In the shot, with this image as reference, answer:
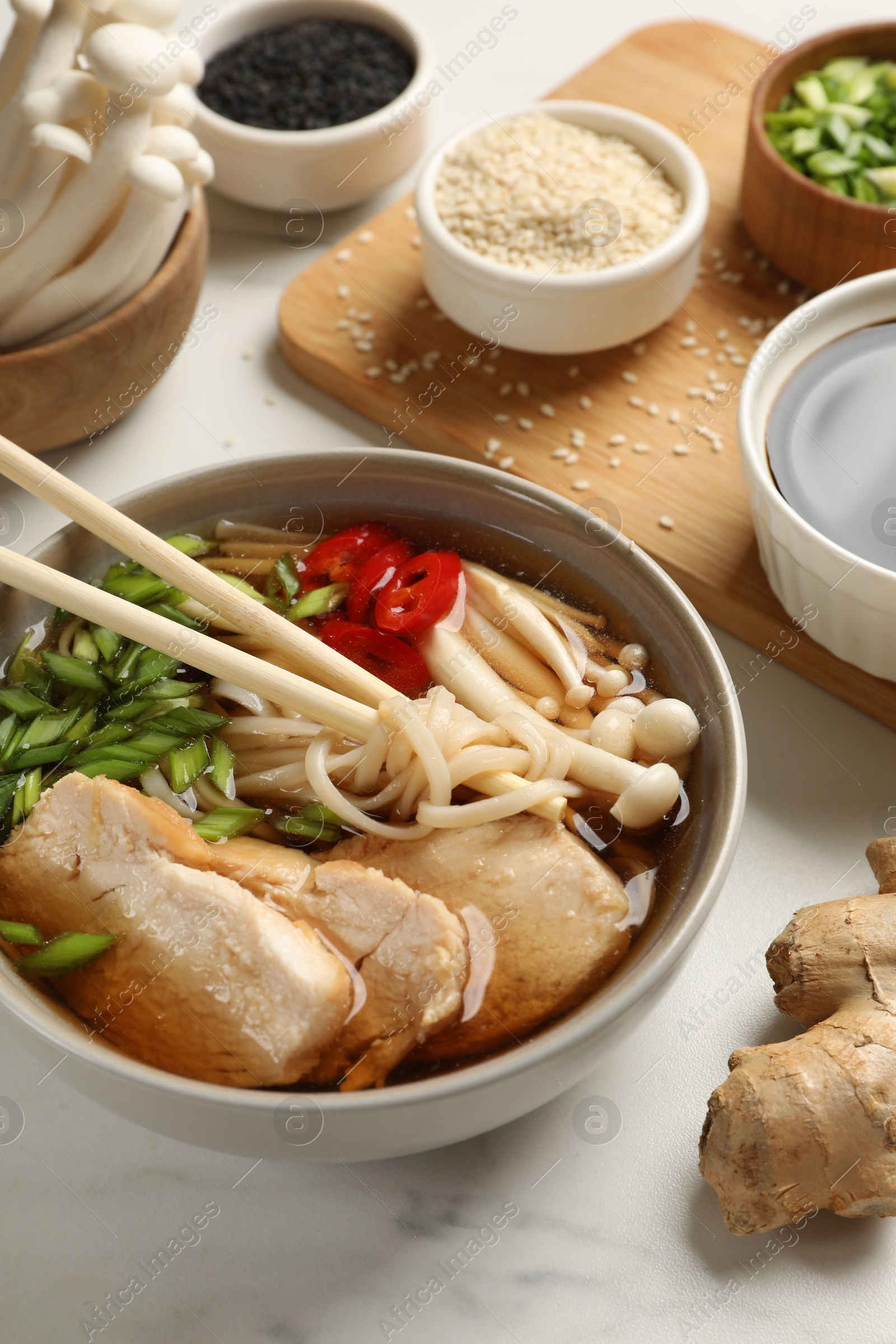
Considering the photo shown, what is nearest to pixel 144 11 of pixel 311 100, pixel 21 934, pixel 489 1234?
pixel 311 100

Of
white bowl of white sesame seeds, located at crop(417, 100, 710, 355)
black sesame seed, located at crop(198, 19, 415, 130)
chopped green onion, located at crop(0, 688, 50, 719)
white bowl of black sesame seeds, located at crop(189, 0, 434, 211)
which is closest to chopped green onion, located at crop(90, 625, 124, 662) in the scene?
chopped green onion, located at crop(0, 688, 50, 719)

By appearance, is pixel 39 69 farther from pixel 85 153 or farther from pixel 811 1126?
pixel 811 1126

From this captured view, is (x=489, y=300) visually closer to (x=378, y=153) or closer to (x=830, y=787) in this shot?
(x=378, y=153)

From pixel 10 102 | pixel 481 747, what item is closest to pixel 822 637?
pixel 481 747

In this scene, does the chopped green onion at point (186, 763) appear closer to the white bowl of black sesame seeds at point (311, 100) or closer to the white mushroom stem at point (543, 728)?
the white mushroom stem at point (543, 728)

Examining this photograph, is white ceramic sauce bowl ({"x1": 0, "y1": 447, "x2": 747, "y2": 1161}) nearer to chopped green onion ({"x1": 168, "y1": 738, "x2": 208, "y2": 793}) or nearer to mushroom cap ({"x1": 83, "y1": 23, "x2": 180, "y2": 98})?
chopped green onion ({"x1": 168, "y1": 738, "x2": 208, "y2": 793})

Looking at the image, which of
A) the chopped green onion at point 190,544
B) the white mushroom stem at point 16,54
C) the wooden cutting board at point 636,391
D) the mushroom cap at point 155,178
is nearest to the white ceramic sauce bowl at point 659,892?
the chopped green onion at point 190,544
